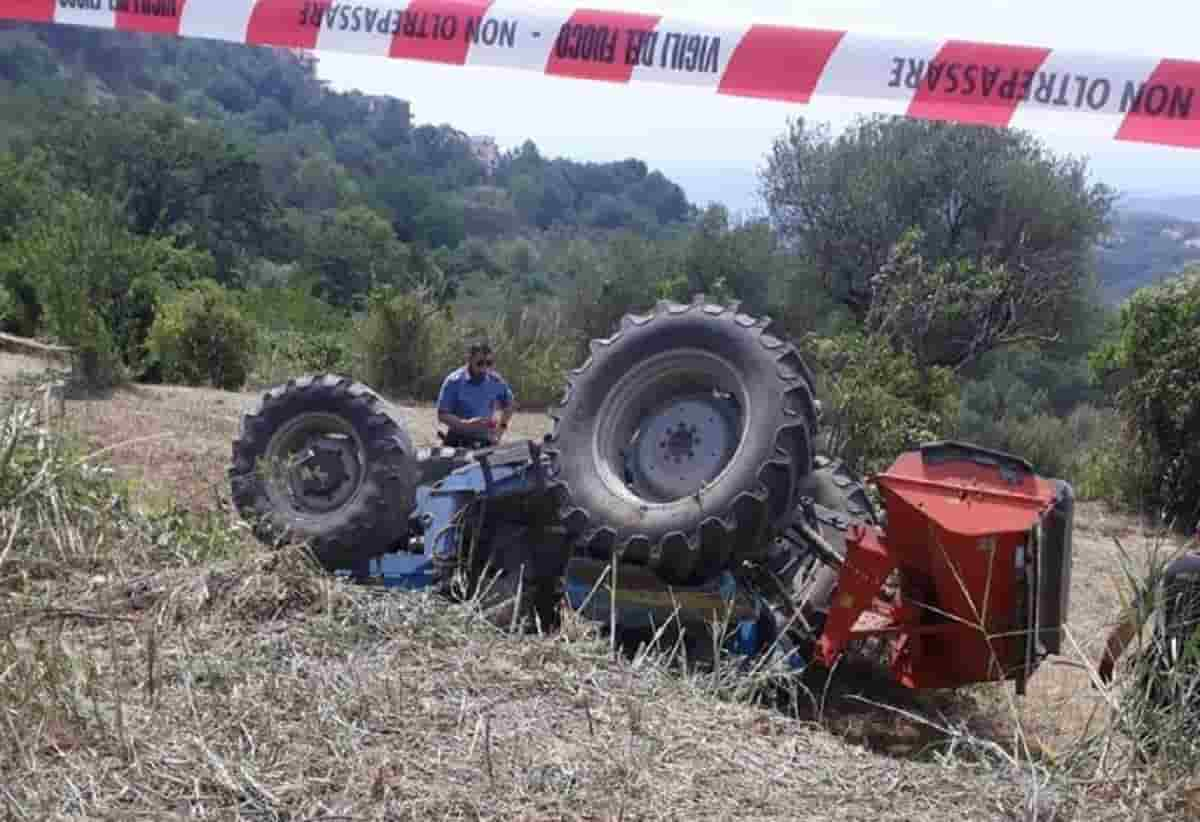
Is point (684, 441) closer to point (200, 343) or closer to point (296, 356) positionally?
point (200, 343)

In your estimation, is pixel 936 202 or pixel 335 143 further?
pixel 335 143

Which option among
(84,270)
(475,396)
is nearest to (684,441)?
(475,396)

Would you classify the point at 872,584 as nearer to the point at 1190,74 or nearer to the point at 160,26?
the point at 1190,74

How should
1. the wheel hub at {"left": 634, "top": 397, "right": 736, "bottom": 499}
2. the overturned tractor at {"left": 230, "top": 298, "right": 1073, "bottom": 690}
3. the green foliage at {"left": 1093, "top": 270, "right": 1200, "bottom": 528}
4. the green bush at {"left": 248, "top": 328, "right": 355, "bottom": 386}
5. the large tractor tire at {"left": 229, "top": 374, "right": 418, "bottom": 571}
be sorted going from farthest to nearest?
1. the green bush at {"left": 248, "top": 328, "right": 355, "bottom": 386}
2. the green foliage at {"left": 1093, "top": 270, "right": 1200, "bottom": 528}
3. the large tractor tire at {"left": 229, "top": 374, "right": 418, "bottom": 571}
4. the wheel hub at {"left": 634, "top": 397, "right": 736, "bottom": 499}
5. the overturned tractor at {"left": 230, "top": 298, "right": 1073, "bottom": 690}

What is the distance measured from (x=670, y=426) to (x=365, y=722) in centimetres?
308

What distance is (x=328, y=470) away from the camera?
22.7 ft

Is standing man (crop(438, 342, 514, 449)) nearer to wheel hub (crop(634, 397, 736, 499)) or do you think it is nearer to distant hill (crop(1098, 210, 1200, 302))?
wheel hub (crop(634, 397, 736, 499))

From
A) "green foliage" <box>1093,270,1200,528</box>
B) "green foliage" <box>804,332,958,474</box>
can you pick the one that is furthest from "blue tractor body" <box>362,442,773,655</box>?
"green foliage" <box>1093,270,1200,528</box>

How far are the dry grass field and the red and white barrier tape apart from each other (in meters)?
2.70

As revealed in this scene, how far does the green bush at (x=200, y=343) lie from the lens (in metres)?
18.1

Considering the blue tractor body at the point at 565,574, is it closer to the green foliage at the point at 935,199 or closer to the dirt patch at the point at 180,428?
the dirt patch at the point at 180,428

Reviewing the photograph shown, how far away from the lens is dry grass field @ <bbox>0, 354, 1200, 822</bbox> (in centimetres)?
294

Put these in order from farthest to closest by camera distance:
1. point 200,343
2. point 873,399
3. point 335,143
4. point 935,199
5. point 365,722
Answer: point 335,143, point 935,199, point 200,343, point 873,399, point 365,722

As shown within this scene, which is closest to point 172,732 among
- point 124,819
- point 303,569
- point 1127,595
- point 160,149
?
point 124,819
